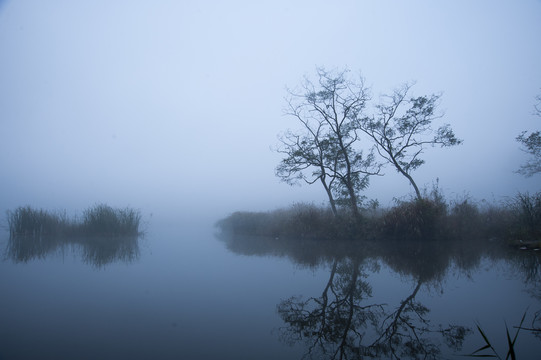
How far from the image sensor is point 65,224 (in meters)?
11.7

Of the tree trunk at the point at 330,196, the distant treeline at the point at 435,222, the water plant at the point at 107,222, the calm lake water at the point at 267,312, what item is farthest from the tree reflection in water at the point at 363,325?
the water plant at the point at 107,222

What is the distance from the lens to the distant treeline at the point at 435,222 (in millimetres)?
7336

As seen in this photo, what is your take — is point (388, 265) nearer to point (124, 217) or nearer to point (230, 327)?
point (230, 327)

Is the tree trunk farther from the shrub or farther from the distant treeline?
the shrub

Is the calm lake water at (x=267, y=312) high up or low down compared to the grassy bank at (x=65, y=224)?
down

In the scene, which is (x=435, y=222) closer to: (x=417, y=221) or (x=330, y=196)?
(x=417, y=221)

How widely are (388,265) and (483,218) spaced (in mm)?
7109

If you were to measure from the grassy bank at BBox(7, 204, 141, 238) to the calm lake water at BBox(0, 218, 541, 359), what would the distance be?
26.5 feet

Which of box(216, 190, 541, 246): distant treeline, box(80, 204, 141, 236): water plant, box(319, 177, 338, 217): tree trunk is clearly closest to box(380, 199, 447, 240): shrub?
box(216, 190, 541, 246): distant treeline

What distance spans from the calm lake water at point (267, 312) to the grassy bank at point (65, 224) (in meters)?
8.08

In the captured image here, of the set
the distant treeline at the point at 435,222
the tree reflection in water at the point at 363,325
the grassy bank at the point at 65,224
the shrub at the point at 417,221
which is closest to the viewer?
the tree reflection in water at the point at 363,325

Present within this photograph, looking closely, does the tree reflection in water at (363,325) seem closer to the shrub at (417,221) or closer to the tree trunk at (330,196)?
the shrub at (417,221)

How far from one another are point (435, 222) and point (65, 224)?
1487cm

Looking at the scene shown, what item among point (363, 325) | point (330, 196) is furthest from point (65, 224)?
point (363, 325)
